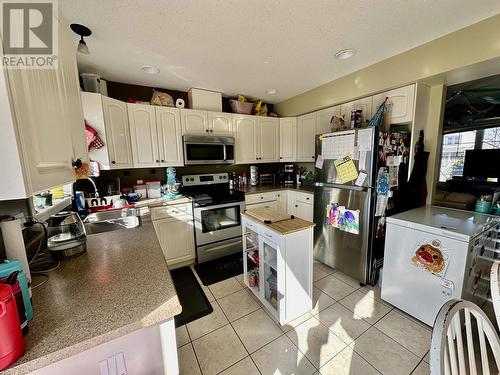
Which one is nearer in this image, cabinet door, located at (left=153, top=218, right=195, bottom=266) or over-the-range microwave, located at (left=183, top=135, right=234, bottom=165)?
cabinet door, located at (left=153, top=218, right=195, bottom=266)

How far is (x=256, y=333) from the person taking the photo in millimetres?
1661

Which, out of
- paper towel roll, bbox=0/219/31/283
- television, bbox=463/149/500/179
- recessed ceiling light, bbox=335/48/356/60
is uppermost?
recessed ceiling light, bbox=335/48/356/60

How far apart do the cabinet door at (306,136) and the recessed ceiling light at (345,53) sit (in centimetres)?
104

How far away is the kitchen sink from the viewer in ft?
5.74

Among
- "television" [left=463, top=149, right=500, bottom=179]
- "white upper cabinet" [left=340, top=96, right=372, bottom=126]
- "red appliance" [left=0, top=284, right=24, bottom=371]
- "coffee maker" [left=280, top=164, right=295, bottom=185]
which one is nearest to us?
"red appliance" [left=0, top=284, right=24, bottom=371]

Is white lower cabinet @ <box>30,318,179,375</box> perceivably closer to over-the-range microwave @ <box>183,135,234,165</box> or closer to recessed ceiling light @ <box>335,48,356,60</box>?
over-the-range microwave @ <box>183,135,234,165</box>

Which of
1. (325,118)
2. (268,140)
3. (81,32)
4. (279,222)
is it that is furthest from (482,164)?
(81,32)

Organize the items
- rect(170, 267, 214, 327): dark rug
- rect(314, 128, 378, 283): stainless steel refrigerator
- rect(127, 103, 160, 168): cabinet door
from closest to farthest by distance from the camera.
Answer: rect(170, 267, 214, 327): dark rug
rect(314, 128, 378, 283): stainless steel refrigerator
rect(127, 103, 160, 168): cabinet door

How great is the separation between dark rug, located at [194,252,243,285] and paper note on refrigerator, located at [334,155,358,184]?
166cm

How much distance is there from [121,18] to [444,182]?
5.39m

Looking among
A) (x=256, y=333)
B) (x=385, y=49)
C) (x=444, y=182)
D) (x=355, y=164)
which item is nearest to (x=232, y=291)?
(x=256, y=333)

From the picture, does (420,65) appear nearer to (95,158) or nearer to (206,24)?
(206,24)

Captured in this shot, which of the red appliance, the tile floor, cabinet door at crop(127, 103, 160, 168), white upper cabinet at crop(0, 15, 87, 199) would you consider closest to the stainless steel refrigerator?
the tile floor

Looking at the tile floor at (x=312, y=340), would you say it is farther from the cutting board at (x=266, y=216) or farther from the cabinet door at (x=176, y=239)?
the cutting board at (x=266, y=216)
